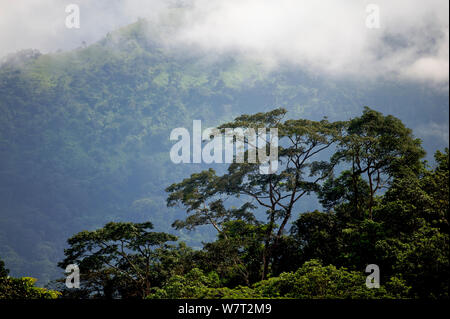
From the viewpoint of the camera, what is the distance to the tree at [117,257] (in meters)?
17.6

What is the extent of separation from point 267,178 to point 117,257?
910 centimetres

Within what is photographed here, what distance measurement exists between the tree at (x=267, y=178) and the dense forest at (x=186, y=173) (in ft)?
0.28

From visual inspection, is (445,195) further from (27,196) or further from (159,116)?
(159,116)

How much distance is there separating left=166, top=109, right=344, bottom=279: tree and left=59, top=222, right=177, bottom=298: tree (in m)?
2.21

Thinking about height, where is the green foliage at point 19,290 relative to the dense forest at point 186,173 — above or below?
below

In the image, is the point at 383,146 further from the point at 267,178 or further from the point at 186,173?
the point at 186,173

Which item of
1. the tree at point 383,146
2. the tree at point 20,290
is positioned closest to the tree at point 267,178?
the tree at point 383,146

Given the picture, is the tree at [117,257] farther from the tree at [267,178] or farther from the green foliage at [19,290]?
the green foliage at [19,290]

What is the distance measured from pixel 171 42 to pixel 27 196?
330ft

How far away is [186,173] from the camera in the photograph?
15475cm

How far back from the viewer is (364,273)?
459 inches

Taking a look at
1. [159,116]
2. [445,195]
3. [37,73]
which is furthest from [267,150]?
[37,73]

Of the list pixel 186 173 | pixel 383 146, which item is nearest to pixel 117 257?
pixel 383 146

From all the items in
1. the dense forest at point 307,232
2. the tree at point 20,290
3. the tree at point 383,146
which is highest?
the tree at point 383,146
